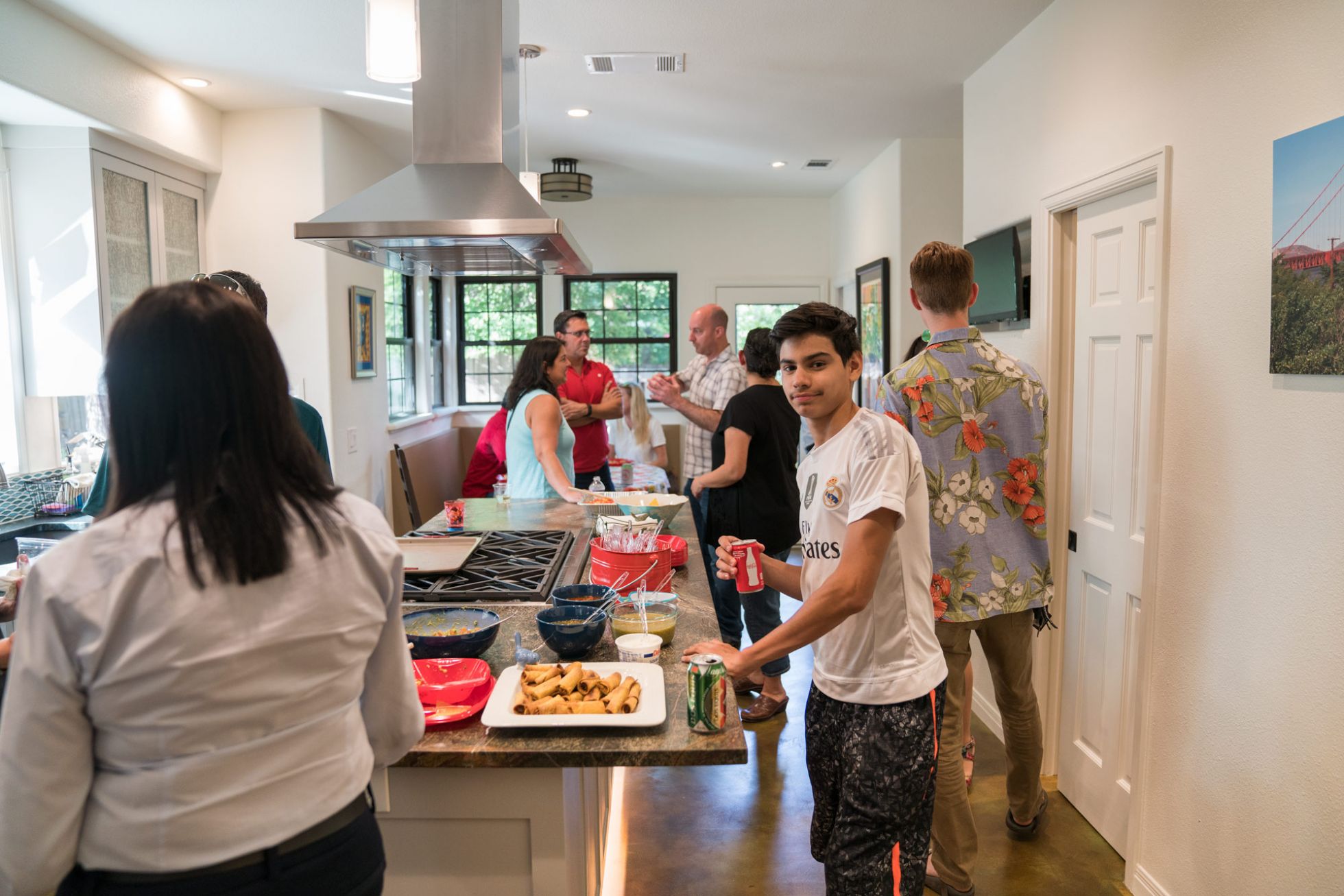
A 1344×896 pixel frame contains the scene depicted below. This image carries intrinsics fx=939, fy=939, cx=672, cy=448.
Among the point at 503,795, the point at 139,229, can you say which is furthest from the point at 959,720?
the point at 139,229

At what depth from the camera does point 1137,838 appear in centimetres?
255

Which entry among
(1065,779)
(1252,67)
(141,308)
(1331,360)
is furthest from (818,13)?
(141,308)

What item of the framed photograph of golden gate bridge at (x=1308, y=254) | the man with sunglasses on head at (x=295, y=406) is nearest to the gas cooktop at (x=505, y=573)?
the man with sunglasses on head at (x=295, y=406)

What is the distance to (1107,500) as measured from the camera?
287 cm

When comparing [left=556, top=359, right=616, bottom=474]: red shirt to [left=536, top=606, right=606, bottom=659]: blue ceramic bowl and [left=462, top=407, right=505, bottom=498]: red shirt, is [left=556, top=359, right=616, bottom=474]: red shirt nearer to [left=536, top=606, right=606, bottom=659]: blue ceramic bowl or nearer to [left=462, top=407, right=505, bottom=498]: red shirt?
[left=462, top=407, right=505, bottom=498]: red shirt

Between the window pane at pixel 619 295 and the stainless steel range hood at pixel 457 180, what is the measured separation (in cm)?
489

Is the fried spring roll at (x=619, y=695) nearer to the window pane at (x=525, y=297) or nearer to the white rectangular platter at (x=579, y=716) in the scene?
the white rectangular platter at (x=579, y=716)

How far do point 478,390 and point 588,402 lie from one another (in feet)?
11.4

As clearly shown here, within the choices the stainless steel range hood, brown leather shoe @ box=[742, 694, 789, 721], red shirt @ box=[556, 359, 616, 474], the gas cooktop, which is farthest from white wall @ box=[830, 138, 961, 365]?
the gas cooktop

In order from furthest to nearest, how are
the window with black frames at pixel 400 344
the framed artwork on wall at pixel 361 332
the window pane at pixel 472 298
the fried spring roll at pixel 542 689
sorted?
the window pane at pixel 472 298 < the window with black frames at pixel 400 344 < the framed artwork on wall at pixel 361 332 < the fried spring roll at pixel 542 689

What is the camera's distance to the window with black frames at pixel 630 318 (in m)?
7.94

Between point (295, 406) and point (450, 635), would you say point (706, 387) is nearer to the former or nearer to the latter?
point (295, 406)

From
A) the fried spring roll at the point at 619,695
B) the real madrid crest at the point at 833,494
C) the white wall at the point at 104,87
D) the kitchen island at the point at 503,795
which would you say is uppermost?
the white wall at the point at 104,87

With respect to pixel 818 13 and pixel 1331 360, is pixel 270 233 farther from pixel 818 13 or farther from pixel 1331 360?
pixel 1331 360
